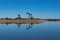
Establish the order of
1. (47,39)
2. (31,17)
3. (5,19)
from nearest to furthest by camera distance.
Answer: (47,39)
(31,17)
(5,19)

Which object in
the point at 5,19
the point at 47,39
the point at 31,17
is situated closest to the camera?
the point at 47,39

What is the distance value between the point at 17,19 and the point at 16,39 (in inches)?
2015

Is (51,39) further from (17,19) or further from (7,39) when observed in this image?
(17,19)

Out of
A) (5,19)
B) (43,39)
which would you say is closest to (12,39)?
(43,39)

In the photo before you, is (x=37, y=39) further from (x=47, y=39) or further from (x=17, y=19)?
(x=17, y=19)

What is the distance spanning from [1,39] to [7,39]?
0.60m

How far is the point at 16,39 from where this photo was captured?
15820mm

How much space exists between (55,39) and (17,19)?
170 feet

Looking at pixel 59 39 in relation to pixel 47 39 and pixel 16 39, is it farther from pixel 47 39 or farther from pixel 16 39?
pixel 16 39

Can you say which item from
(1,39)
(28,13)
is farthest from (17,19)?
(1,39)

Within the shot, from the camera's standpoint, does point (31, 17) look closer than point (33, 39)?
No

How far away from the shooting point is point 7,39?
15.9 m

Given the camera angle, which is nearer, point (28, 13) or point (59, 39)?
point (59, 39)

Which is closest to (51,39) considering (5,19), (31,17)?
(31,17)
